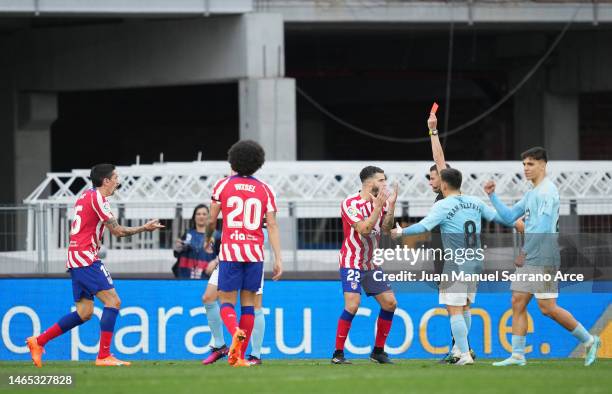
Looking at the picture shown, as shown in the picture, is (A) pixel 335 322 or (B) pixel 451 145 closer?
(A) pixel 335 322

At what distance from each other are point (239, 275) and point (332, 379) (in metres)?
1.88

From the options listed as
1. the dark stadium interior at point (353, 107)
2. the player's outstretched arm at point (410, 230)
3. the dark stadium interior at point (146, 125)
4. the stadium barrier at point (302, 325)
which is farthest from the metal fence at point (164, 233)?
the dark stadium interior at point (146, 125)

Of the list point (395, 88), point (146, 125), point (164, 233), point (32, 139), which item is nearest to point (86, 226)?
point (164, 233)

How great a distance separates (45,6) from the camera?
32.5 meters

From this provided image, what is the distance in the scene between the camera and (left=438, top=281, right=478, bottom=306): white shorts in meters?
11.7

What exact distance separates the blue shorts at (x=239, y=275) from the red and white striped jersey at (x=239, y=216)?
0.24 feet

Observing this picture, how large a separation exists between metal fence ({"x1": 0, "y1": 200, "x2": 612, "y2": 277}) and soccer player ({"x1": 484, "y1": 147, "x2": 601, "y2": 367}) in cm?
537

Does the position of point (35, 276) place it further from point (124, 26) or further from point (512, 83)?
point (512, 83)

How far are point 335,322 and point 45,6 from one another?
18991 millimetres

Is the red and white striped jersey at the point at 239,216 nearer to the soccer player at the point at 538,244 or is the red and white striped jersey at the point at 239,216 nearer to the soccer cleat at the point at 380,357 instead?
the soccer cleat at the point at 380,357

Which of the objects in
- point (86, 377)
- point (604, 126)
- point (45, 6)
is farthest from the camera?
point (604, 126)

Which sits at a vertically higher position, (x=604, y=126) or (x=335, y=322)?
(x=604, y=126)

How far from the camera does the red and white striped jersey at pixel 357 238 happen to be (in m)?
12.1

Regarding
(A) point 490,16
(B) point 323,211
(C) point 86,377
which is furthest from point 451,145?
(C) point 86,377
